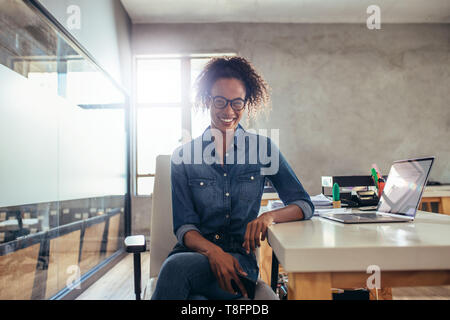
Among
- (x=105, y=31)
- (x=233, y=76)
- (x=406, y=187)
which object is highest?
(x=105, y=31)

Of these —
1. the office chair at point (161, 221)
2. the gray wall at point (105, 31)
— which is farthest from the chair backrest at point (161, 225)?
the gray wall at point (105, 31)

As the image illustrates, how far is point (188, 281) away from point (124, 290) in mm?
2008

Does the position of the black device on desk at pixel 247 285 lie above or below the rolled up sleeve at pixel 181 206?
below

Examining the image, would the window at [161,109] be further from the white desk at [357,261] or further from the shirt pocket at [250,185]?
the white desk at [357,261]

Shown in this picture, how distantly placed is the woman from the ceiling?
322 centimetres

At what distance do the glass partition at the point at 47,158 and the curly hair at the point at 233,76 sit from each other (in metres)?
1.03

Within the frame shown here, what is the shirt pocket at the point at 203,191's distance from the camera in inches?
42.7

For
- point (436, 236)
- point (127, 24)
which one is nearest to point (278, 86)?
point (127, 24)

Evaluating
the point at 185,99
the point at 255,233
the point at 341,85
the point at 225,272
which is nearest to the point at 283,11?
the point at 341,85

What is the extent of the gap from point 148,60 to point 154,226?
3794 mm

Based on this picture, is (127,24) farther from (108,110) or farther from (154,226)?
(154,226)

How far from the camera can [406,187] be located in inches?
41.9

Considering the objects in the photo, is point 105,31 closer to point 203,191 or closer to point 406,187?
point 203,191

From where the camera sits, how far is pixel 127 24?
423cm
